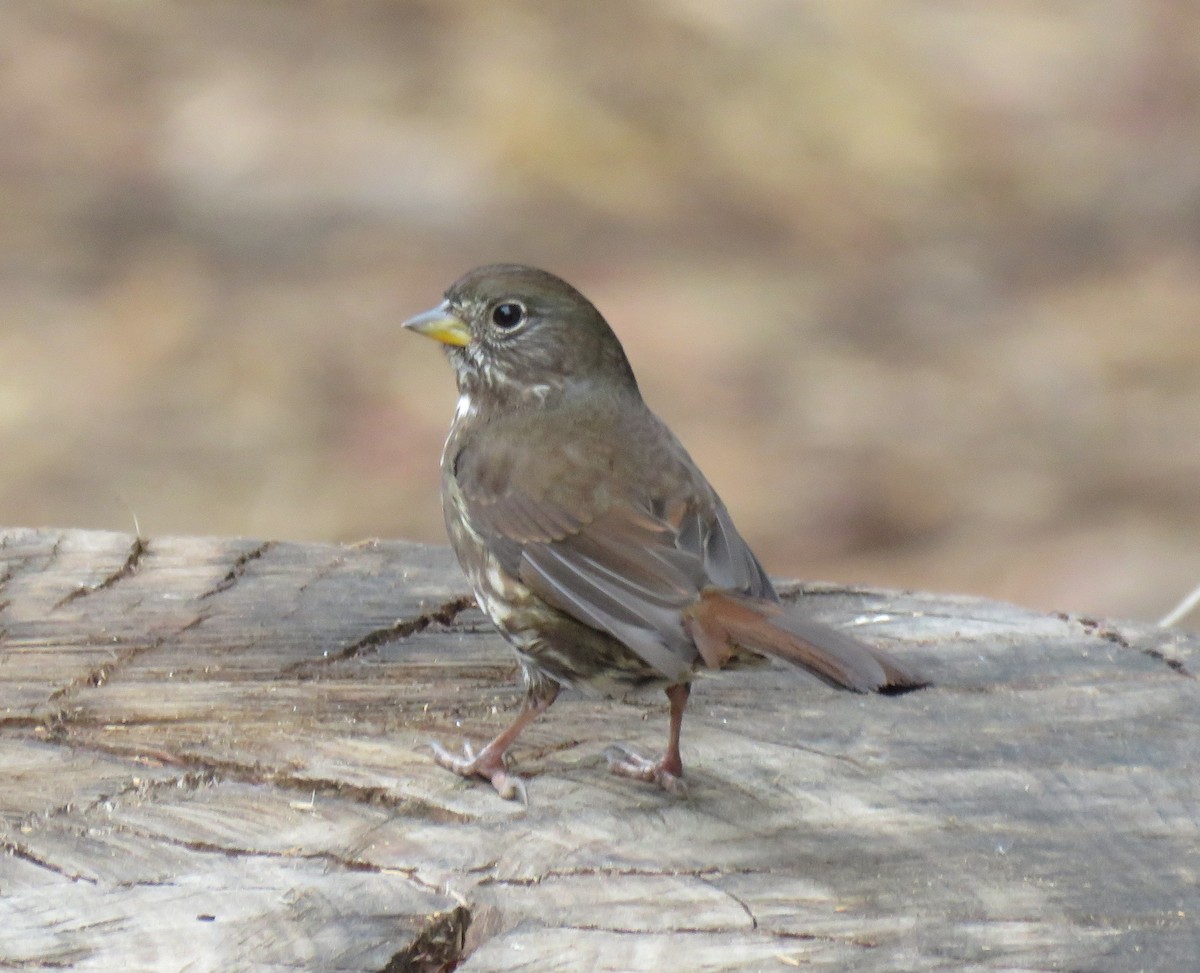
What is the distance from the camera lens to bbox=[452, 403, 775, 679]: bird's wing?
374 cm

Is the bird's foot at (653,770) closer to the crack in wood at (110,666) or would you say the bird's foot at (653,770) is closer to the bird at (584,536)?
the bird at (584,536)

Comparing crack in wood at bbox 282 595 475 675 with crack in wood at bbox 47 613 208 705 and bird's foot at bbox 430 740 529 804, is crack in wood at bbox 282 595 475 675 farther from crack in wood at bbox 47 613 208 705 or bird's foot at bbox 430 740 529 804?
bird's foot at bbox 430 740 529 804

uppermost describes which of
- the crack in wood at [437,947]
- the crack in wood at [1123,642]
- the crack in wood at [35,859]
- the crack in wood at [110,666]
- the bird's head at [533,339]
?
the bird's head at [533,339]

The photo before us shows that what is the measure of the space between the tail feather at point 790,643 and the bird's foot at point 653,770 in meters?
0.21

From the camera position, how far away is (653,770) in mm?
3492

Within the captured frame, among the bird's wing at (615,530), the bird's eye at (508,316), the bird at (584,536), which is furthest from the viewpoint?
the bird's eye at (508,316)

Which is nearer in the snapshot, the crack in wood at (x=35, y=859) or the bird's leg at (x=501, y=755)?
the crack in wood at (x=35, y=859)

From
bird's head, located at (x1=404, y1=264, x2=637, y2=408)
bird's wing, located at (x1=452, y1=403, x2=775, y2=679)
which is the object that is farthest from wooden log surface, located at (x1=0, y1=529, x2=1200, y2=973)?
bird's head, located at (x1=404, y1=264, x2=637, y2=408)

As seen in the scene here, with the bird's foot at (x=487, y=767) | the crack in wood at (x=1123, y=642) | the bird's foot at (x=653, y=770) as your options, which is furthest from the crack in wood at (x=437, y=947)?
the crack in wood at (x=1123, y=642)

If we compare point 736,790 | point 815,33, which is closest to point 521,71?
point 815,33

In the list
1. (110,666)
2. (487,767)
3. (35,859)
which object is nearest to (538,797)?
(487,767)

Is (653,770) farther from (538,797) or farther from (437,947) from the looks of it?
(437,947)

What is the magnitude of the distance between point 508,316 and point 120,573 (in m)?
1.14

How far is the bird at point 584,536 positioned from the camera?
11.6 feet
